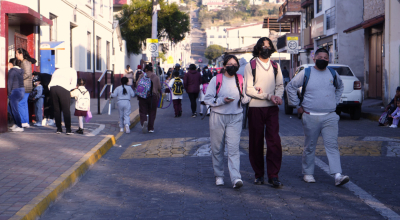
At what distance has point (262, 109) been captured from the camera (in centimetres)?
627

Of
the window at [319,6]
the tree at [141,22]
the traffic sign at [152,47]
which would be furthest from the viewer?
the tree at [141,22]

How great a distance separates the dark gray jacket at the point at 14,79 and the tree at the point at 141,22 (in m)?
25.7

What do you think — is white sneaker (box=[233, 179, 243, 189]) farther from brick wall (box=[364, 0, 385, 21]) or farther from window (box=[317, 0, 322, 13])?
window (box=[317, 0, 322, 13])

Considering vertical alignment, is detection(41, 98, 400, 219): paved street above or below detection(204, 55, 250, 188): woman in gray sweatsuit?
below

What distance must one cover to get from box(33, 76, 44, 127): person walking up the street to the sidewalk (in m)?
0.40

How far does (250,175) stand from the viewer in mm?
7094

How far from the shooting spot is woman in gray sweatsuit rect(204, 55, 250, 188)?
20.3 feet

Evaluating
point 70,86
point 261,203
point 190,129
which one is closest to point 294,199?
point 261,203

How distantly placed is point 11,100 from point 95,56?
14352mm

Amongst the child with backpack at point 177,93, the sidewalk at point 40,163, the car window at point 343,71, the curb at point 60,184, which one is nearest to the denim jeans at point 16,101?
the sidewalk at point 40,163

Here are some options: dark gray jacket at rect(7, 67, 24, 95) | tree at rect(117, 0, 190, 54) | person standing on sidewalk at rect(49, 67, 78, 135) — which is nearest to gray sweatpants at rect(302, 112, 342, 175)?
person standing on sidewalk at rect(49, 67, 78, 135)

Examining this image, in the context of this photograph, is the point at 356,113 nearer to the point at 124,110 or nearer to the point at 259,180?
the point at 124,110

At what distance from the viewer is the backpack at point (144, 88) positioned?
1255 cm

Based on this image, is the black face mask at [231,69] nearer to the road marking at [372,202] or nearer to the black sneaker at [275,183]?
the black sneaker at [275,183]
